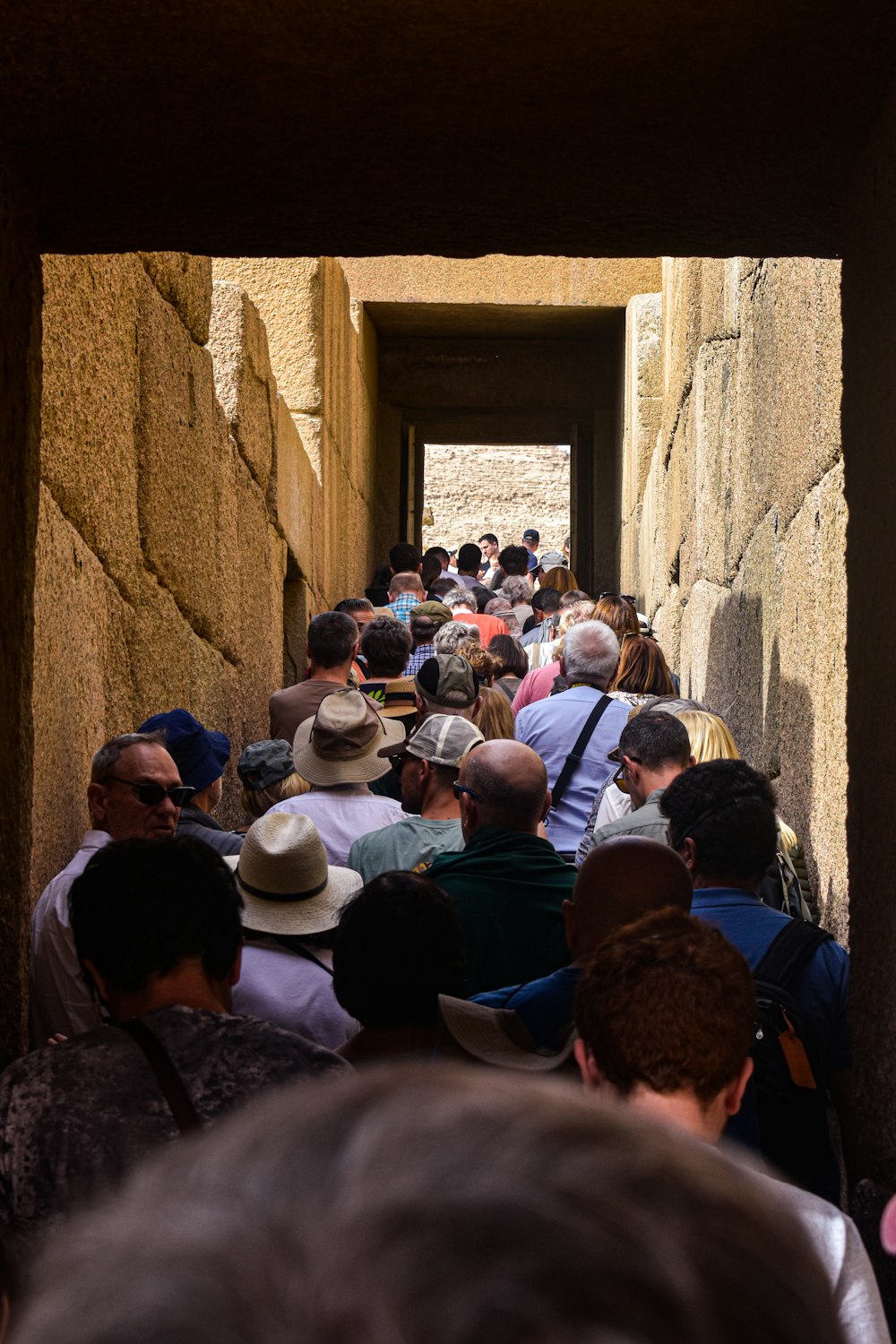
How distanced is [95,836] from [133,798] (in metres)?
0.12

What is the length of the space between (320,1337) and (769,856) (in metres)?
2.52

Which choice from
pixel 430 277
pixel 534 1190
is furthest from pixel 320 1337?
pixel 430 277

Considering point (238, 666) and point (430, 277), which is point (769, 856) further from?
point (430, 277)

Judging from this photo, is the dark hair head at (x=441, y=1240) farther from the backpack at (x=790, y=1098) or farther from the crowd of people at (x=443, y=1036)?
the backpack at (x=790, y=1098)

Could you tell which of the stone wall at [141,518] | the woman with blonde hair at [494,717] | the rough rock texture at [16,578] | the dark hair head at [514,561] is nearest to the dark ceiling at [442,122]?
the rough rock texture at [16,578]

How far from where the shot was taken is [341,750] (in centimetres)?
432

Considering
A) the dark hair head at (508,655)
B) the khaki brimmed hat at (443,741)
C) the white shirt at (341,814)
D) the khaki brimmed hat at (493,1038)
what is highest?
the dark hair head at (508,655)

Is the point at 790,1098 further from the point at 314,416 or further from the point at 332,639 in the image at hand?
the point at 314,416

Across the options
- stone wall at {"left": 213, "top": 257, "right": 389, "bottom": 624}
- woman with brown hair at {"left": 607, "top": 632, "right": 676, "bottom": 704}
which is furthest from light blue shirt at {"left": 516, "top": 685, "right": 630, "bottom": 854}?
stone wall at {"left": 213, "top": 257, "right": 389, "bottom": 624}

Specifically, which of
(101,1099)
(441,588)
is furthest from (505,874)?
(441,588)

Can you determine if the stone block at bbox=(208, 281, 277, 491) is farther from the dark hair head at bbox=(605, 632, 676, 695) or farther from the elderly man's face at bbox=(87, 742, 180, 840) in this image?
the elderly man's face at bbox=(87, 742, 180, 840)

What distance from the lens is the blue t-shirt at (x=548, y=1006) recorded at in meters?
2.54

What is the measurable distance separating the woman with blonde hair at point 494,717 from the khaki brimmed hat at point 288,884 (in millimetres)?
1735

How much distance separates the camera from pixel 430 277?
39.3ft
